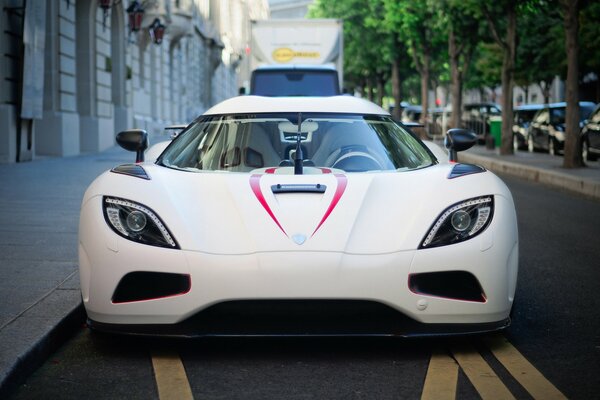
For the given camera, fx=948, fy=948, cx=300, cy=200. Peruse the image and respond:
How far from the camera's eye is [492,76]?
53.5 meters

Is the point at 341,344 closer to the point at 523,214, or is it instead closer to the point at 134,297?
the point at 134,297

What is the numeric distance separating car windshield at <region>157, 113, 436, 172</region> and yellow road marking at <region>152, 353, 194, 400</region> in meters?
1.24

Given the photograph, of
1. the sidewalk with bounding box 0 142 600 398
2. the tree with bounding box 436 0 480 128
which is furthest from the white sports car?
the tree with bounding box 436 0 480 128

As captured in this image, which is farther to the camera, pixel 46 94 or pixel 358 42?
pixel 358 42

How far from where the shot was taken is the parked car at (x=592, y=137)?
72.5ft

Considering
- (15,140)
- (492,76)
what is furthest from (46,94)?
(492,76)

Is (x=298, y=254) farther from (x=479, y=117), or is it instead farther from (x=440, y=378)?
(x=479, y=117)

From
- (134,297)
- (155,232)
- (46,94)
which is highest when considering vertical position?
(46,94)

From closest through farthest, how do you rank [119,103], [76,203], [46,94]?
[76,203], [46,94], [119,103]

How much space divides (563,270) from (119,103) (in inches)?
908

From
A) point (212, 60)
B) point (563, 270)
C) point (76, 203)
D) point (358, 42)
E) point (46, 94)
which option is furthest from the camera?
point (212, 60)

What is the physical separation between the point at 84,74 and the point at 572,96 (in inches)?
491

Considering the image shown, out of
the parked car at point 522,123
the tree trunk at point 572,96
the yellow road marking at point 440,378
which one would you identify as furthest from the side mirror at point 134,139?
the parked car at point 522,123

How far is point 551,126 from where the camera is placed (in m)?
28.5
